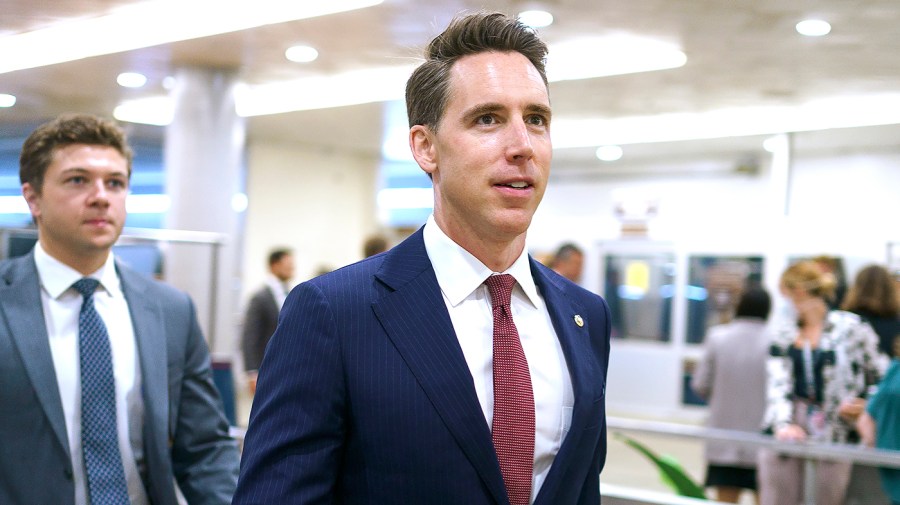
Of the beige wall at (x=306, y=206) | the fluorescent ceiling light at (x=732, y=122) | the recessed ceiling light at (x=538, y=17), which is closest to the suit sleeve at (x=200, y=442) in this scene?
the recessed ceiling light at (x=538, y=17)

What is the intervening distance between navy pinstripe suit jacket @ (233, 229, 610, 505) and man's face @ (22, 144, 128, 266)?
110cm

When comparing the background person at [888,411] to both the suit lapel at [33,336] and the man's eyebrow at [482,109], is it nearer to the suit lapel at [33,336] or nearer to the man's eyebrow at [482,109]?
the man's eyebrow at [482,109]

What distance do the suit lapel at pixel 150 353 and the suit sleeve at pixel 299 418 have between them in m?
0.92

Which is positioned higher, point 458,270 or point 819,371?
point 458,270

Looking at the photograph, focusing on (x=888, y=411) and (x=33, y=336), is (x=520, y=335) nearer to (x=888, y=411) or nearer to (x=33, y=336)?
(x=33, y=336)

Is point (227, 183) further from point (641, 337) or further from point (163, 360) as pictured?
point (163, 360)

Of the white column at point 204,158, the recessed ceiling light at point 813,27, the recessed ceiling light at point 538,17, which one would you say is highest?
the recessed ceiling light at point 538,17

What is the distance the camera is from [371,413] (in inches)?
57.7

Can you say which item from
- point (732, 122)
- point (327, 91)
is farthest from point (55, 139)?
point (732, 122)

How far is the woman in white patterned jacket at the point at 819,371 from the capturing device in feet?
16.5

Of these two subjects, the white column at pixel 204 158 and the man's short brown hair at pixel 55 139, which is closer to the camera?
the man's short brown hair at pixel 55 139

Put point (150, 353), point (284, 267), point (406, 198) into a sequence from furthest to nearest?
point (406, 198) < point (284, 267) < point (150, 353)

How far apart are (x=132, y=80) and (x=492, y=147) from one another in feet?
28.5

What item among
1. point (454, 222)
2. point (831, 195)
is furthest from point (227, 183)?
point (454, 222)
